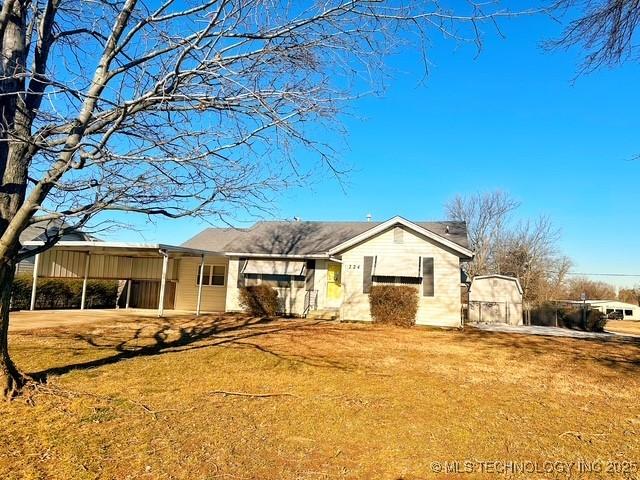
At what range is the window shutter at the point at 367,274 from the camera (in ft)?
56.3

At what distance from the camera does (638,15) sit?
19.2ft

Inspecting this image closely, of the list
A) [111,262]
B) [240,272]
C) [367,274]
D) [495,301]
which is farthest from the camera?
[495,301]

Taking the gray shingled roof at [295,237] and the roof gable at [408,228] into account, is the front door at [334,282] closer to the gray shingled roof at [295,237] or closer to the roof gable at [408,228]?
the gray shingled roof at [295,237]

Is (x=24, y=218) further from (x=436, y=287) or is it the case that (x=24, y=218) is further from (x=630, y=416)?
(x=436, y=287)

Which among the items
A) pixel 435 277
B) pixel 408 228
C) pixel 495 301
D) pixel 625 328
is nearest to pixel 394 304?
pixel 435 277

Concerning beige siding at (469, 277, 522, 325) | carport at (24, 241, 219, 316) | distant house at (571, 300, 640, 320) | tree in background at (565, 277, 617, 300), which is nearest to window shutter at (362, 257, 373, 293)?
carport at (24, 241, 219, 316)

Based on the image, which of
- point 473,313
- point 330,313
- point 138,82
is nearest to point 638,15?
point 138,82

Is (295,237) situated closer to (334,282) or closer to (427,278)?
(334,282)

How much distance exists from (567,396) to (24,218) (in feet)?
26.1

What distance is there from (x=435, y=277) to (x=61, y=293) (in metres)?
16.9

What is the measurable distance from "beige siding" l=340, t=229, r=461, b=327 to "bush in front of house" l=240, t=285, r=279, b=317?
3.08m

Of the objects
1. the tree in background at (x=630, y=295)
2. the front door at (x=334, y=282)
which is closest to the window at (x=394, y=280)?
the front door at (x=334, y=282)

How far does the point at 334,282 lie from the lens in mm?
19031

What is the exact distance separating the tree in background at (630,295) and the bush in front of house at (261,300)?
219 ft
